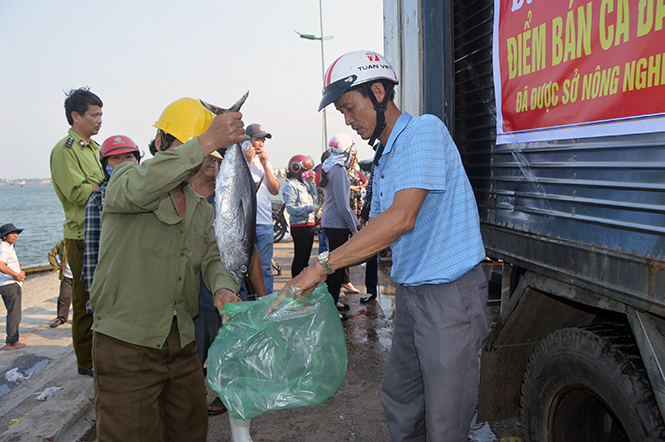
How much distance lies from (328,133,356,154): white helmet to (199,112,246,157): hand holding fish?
3612mm

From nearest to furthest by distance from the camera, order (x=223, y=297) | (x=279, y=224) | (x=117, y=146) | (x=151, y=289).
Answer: (x=151, y=289) → (x=223, y=297) → (x=117, y=146) → (x=279, y=224)

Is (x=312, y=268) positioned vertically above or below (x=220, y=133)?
below

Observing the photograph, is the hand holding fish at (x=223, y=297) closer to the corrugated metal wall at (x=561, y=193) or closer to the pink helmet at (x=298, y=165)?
the corrugated metal wall at (x=561, y=193)

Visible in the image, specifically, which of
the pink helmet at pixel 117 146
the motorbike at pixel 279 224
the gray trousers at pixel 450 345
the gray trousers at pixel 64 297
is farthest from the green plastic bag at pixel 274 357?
the motorbike at pixel 279 224

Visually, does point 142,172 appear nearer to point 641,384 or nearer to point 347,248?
point 347,248

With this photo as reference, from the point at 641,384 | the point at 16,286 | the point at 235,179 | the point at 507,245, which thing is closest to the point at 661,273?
the point at 641,384

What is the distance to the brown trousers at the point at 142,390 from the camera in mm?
1849

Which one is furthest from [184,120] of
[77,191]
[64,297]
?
[64,297]

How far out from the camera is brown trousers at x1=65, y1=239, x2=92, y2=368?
3.49 metres

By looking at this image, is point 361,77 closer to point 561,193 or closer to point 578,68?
point 578,68

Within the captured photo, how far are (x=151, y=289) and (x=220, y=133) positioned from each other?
31.4 inches

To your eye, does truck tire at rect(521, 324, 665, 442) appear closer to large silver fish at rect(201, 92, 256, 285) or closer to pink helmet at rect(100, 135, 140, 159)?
large silver fish at rect(201, 92, 256, 285)

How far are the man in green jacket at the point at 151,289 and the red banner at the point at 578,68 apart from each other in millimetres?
1368

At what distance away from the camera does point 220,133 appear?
1740 millimetres
